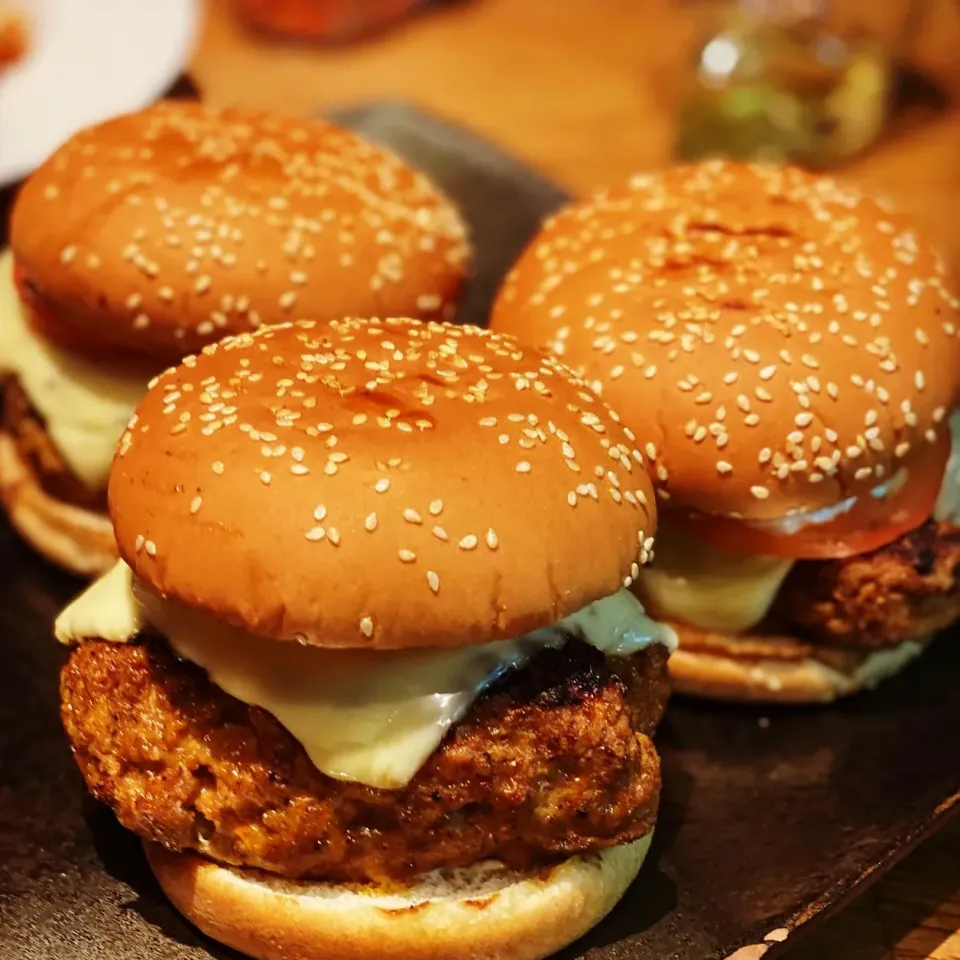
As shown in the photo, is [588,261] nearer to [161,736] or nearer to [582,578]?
[582,578]

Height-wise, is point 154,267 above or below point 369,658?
above

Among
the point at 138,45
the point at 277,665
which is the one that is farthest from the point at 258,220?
the point at 138,45

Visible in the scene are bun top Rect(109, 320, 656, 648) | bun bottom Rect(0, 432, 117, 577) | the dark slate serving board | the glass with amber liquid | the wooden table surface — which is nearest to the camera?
bun top Rect(109, 320, 656, 648)

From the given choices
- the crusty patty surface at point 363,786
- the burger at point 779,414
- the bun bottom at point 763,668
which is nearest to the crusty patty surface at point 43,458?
the crusty patty surface at point 363,786

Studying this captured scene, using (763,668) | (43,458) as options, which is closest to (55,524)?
(43,458)

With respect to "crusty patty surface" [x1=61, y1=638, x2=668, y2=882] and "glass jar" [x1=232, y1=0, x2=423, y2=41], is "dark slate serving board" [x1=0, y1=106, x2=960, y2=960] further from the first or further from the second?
"glass jar" [x1=232, y1=0, x2=423, y2=41]

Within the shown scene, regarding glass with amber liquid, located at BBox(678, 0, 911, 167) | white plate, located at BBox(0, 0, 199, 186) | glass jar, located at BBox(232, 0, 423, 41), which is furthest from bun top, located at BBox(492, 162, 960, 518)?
glass jar, located at BBox(232, 0, 423, 41)

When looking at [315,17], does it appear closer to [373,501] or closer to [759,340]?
[759,340]

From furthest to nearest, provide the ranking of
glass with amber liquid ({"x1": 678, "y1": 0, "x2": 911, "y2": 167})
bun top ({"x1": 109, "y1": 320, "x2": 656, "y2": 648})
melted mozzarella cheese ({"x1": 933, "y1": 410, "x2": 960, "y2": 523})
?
glass with amber liquid ({"x1": 678, "y1": 0, "x2": 911, "y2": 167})
melted mozzarella cheese ({"x1": 933, "y1": 410, "x2": 960, "y2": 523})
bun top ({"x1": 109, "y1": 320, "x2": 656, "y2": 648})
